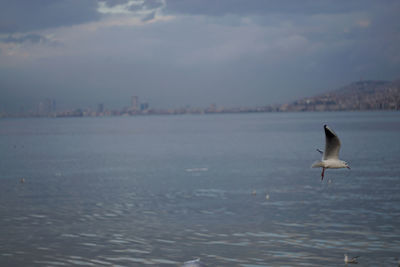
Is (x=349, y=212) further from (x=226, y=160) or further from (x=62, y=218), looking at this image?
(x=226, y=160)

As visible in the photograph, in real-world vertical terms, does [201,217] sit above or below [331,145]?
below

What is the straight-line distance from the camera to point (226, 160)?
66.3 metres

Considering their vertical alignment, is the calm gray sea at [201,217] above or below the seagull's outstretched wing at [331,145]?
below

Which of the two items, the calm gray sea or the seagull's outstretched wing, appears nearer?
the seagull's outstretched wing

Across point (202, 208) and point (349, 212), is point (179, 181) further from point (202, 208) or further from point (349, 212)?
point (349, 212)

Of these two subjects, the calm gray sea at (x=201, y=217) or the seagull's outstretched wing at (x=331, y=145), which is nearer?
the seagull's outstretched wing at (x=331, y=145)

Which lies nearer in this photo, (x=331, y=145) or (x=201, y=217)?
(x=331, y=145)

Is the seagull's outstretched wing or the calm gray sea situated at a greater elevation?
the seagull's outstretched wing

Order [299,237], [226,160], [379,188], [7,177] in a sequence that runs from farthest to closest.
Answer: [226,160] → [7,177] → [379,188] → [299,237]

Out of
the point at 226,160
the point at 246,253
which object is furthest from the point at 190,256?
the point at 226,160

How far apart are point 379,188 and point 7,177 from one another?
3583cm

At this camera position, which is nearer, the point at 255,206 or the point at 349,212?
the point at 349,212

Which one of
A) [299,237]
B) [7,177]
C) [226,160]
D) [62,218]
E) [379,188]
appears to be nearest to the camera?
[299,237]

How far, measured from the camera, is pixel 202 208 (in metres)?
32.8
